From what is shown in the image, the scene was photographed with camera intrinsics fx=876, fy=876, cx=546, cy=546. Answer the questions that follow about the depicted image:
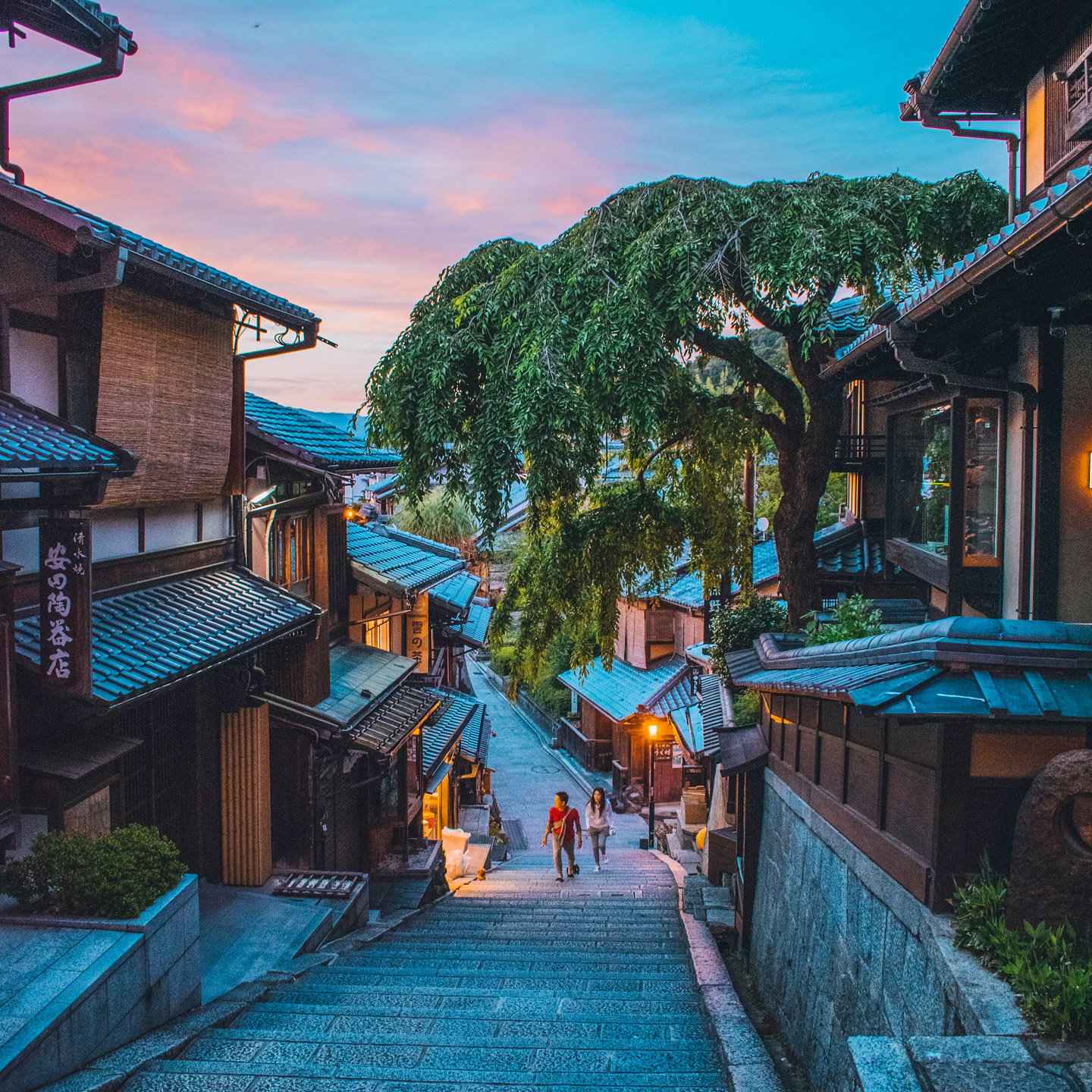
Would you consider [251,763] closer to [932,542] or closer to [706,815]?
[932,542]

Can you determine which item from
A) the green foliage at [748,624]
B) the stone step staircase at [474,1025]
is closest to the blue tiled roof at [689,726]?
the green foliage at [748,624]

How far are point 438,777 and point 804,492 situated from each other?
42.9 feet

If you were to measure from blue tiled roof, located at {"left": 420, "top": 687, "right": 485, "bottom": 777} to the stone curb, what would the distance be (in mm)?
9542

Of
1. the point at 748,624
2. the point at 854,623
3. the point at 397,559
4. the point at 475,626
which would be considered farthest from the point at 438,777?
the point at 854,623

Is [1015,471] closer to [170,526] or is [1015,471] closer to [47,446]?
[47,446]

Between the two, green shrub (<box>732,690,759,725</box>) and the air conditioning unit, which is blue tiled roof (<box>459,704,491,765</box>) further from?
the air conditioning unit

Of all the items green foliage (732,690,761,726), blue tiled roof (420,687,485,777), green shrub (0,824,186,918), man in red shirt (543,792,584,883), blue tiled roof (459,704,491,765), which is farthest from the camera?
blue tiled roof (459,704,491,765)

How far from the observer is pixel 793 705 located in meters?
11.7

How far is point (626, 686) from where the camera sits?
34.0 meters

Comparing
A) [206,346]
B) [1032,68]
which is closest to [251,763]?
[206,346]

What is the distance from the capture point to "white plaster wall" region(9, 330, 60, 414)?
27.7ft

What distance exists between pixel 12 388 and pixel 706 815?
22863 mm

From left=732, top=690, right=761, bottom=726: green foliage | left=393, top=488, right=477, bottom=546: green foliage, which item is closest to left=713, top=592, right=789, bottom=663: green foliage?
left=732, top=690, right=761, bottom=726: green foliage

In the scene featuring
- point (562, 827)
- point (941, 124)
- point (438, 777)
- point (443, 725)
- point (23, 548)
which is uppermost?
point (941, 124)
